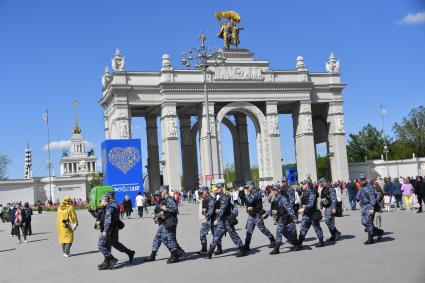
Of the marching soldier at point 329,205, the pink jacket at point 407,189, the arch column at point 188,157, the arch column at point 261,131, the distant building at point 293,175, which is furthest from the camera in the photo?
the distant building at point 293,175

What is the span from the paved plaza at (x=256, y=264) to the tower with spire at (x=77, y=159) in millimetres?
116326

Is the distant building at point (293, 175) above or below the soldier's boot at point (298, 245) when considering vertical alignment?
above

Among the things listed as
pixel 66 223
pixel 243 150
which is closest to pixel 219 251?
pixel 66 223

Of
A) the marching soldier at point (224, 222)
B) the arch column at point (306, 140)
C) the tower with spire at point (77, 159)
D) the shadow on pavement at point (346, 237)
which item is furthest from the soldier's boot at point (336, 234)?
the tower with spire at point (77, 159)

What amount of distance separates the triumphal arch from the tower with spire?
248ft

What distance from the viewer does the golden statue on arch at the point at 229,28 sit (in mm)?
57844

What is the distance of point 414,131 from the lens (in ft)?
282

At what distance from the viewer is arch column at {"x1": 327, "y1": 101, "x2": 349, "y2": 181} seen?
58.4 m

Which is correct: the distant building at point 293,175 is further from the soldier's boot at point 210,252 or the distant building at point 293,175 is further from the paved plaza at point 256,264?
the soldier's boot at point 210,252

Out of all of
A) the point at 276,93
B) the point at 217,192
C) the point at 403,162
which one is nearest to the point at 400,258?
the point at 217,192

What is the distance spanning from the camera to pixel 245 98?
55125mm

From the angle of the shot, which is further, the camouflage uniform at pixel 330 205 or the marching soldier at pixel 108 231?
the camouflage uniform at pixel 330 205

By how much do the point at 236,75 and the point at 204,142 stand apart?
294 inches

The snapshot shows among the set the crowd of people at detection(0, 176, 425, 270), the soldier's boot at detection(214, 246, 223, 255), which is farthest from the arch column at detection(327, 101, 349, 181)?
the soldier's boot at detection(214, 246, 223, 255)
